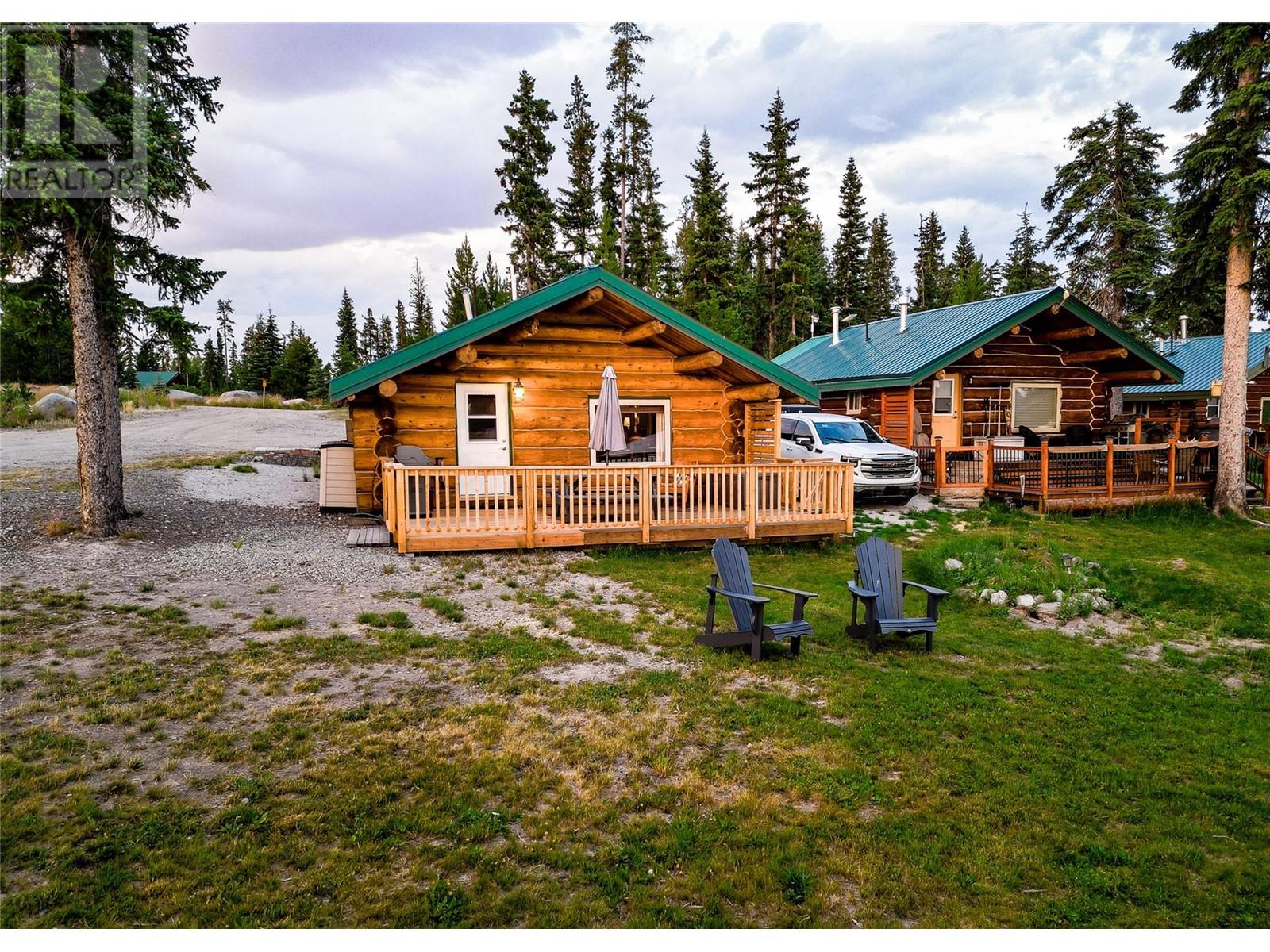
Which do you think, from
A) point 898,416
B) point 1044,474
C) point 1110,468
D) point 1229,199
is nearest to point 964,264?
point 898,416

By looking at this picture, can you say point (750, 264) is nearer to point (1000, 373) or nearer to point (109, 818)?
point (1000, 373)

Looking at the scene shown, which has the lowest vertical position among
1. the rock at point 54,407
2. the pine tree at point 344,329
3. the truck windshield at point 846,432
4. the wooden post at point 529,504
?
the wooden post at point 529,504

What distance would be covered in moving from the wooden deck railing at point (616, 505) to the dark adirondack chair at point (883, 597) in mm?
3917

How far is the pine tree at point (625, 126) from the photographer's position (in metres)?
38.2

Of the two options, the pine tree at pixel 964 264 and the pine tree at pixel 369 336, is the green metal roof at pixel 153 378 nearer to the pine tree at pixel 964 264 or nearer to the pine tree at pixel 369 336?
the pine tree at pixel 369 336

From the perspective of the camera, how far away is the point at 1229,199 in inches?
545

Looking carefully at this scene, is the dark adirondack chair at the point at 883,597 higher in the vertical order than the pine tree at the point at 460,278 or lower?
lower

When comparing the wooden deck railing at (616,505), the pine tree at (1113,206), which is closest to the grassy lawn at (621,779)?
the wooden deck railing at (616,505)

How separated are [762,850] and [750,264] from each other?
5026 centimetres

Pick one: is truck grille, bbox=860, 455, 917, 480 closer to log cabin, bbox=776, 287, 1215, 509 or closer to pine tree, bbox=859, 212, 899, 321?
log cabin, bbox=776, 287, 1215, 509

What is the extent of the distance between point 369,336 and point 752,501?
81.0 m

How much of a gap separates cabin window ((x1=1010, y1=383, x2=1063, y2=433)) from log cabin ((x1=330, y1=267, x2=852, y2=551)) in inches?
371

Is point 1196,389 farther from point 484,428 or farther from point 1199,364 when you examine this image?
point 484,428

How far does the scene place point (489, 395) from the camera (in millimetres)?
12773
